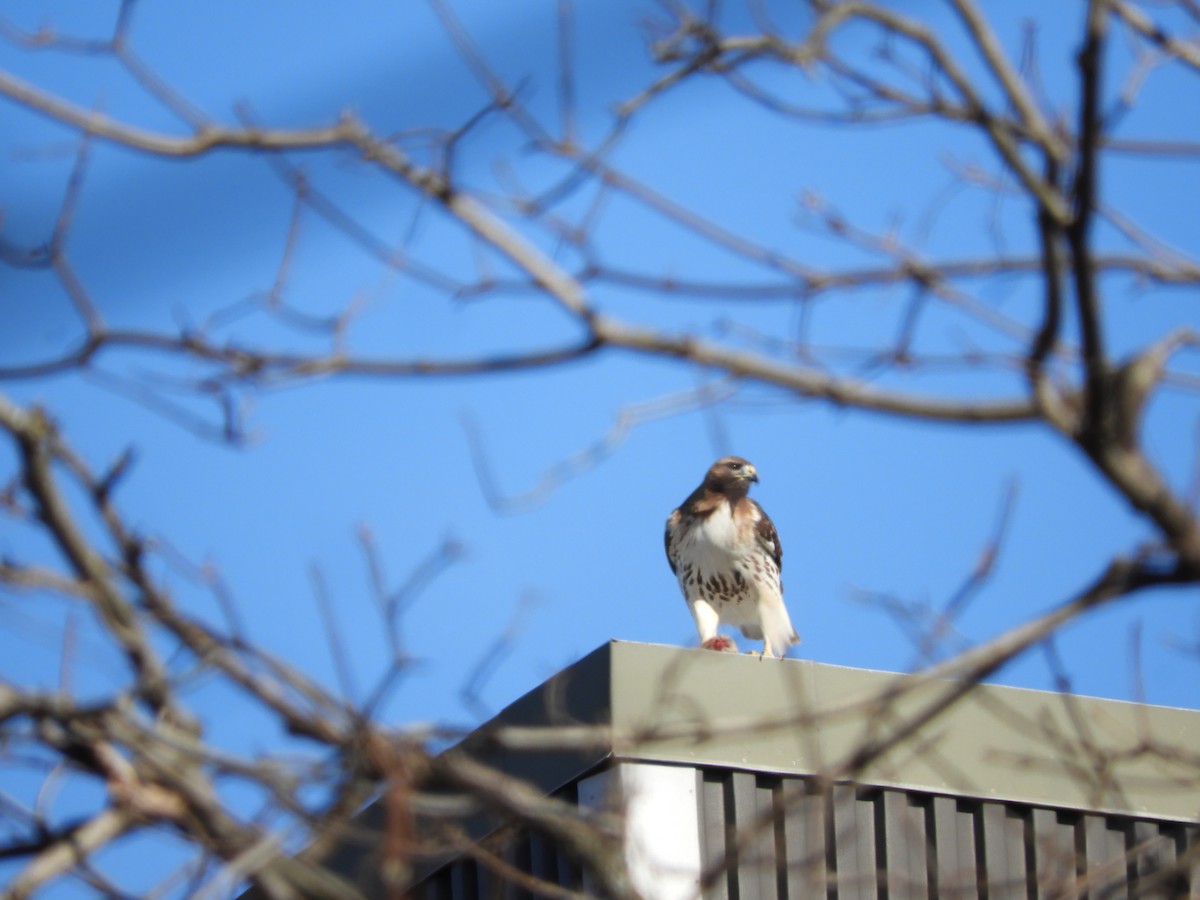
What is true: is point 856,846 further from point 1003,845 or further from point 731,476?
point 731,476

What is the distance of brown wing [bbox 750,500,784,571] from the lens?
10914mm

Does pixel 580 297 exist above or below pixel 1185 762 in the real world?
above

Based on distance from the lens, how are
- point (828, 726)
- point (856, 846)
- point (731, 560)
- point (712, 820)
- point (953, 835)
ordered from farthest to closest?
point (731, 560) → point (953, 835) → point (856, 846) → point (712, 820) → point (828, 726)

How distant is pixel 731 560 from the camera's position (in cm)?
1070

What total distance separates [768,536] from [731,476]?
0.45 meters

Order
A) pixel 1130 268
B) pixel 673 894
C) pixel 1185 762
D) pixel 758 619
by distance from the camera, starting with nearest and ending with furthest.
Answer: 1. pixel 1130 268
2. pixel 1185 762
3. pixel 673 894
4. pixel 758 619

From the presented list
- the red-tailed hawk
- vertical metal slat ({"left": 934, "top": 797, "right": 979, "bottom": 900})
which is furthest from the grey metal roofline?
the red-tailed hawk

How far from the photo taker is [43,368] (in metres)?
3.05

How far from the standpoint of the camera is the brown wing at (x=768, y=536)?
10914 millimetres

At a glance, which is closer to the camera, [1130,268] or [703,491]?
[1130,268]

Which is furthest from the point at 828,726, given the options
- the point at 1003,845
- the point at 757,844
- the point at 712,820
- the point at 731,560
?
the point at 731,560

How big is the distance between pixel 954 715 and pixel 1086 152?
4.44m

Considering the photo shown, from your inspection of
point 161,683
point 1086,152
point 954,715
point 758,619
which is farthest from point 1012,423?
point 758,619

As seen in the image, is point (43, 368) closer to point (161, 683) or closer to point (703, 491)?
point (161, 683)
